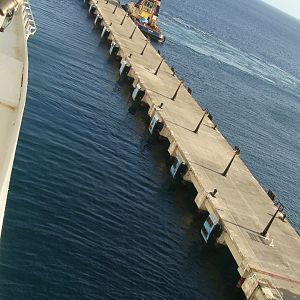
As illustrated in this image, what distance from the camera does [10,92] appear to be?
29062 millimetres

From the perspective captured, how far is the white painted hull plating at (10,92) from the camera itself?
21.8m

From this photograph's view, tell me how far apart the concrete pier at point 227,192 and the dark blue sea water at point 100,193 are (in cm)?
233

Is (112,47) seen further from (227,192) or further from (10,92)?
(10,92)

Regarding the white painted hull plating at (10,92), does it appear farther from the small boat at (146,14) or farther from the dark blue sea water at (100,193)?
the small boat at (146,14)

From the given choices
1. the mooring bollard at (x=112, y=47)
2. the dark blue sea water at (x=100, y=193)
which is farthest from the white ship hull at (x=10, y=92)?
the mooring bollard at (x=112, y=47)

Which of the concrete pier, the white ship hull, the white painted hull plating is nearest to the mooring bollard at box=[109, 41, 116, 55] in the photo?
the concrete pier

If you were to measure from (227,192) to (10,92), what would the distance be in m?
19.1

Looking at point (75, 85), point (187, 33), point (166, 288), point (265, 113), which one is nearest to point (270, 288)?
point (166, 288)

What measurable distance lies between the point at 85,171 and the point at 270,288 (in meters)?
16.5

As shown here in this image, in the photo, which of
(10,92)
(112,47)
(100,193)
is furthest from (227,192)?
(112,47)

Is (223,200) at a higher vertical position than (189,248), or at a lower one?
higher

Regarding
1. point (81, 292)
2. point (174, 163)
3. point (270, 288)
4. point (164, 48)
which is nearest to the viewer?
point (81, 292)

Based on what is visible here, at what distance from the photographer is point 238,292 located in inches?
1265

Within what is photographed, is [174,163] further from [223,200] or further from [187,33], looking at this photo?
[187,33]
